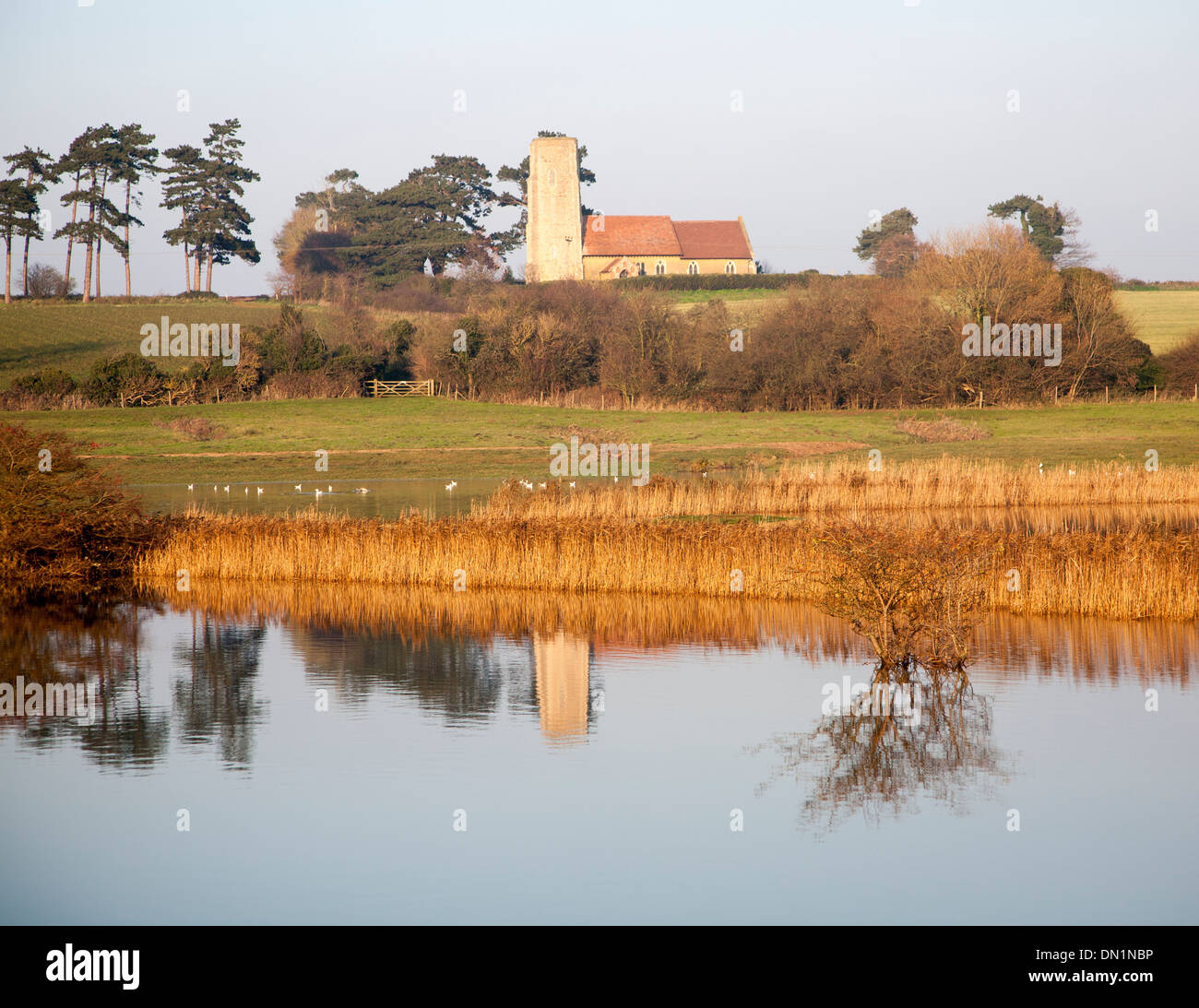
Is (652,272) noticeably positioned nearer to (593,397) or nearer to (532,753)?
(593,397)

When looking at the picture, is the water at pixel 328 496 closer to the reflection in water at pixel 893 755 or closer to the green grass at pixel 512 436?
the green grass at pixel 512 436

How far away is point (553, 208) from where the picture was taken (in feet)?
326

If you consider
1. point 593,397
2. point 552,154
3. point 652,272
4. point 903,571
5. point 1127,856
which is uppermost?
point 552,154

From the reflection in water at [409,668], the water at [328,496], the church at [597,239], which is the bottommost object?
the reflection in water at [409,668]

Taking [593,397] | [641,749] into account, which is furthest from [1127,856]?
[593,397]

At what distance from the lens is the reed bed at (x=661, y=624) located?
1562 centimetres

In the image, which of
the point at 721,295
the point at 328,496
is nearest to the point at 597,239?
the point at 721,295

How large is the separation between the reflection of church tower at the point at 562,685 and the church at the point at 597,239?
3250 inches

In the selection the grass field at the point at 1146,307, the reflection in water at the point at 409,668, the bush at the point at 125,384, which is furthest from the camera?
the grass field at the point at 1146,307

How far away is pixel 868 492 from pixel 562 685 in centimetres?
Answer: 1677

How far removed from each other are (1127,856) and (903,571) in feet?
18.0

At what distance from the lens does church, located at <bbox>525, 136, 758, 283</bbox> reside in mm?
98875

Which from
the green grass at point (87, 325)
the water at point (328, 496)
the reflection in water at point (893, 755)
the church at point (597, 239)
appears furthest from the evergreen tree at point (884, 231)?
the reflection in water at point (893, 755)

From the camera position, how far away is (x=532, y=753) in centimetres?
1181
